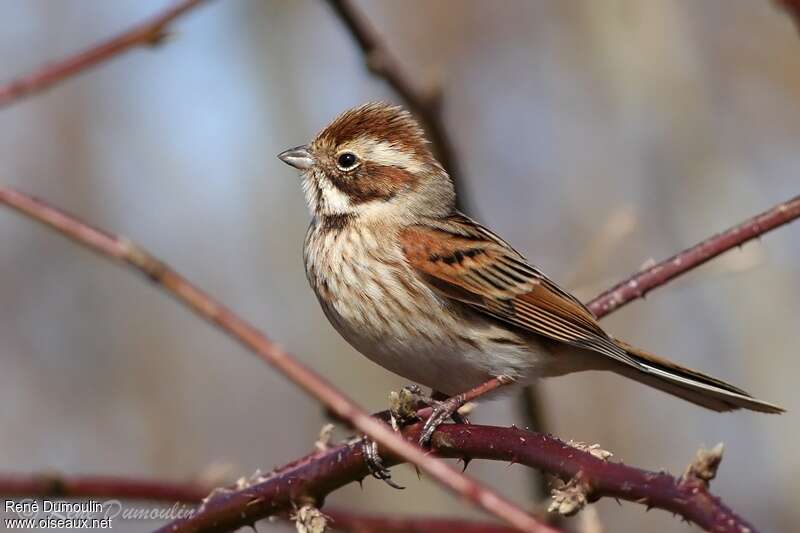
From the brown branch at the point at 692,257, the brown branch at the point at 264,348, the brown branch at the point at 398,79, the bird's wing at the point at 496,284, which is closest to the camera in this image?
the brown branch at the point at 264,348

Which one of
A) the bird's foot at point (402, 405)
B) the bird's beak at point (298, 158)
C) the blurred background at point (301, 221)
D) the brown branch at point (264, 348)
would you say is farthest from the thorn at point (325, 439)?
Answer: the blurred background at point (301, 221)

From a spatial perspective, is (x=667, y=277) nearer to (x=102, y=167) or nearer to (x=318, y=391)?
(x=318, y=391)

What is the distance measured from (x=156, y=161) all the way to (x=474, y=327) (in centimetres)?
625

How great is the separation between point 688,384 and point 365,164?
183 cm

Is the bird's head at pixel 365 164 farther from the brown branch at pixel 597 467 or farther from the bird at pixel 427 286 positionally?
the brown branch at pixel 597 467

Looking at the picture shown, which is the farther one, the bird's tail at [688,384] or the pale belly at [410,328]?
the pale belly at [410,328]

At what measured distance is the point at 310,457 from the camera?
332cm

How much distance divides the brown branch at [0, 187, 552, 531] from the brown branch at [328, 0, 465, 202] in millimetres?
1850

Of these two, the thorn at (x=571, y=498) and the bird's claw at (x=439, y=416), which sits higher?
the bird's claw at (x=439, y=416)

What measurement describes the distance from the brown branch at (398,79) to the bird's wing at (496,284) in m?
0.39

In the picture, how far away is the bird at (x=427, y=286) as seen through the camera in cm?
488

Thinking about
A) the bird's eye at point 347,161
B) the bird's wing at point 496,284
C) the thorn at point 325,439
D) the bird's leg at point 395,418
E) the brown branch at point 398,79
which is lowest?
the thorn at point 325,439

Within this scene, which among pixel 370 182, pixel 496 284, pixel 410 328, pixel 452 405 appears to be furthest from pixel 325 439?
pixel 370 182

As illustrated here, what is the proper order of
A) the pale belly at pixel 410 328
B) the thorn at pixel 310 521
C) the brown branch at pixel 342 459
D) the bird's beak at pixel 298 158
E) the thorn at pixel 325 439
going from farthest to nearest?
1. the bird's beak at pixel 298 158
2. the pale belly at pixel 410 328
3. the thorn at pixel 325 439
4. the thorn at pixel 310 521
5. the brown branch at pixel 342 459
